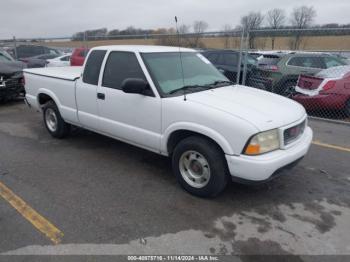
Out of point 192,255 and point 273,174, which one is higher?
point 273,174

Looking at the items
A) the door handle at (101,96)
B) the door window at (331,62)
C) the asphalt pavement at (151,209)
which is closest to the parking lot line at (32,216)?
the asphalt pavement at (151,209)

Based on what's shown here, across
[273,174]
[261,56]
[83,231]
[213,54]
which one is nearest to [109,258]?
[83,231]

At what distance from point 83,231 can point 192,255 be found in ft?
3.67

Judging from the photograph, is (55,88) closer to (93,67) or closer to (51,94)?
(51,94)

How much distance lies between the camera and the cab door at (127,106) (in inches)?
159

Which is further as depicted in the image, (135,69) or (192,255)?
(135,69)

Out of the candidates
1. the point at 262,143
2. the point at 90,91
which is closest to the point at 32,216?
the point at 90,91

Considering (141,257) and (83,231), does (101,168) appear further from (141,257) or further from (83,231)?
(141,257)

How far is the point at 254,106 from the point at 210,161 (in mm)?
831

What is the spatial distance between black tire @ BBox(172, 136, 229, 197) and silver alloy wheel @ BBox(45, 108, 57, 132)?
309cm

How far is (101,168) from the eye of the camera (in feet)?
15.3

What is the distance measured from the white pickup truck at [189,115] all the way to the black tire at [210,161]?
0.04ft

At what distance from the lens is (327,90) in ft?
24.3

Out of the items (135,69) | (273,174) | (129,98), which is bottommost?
(273,174)
